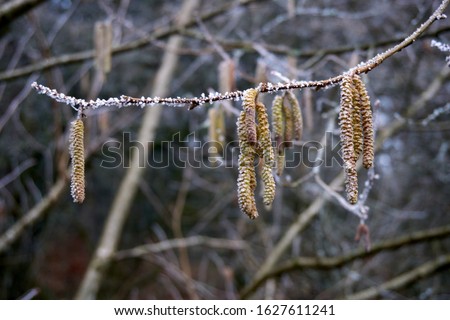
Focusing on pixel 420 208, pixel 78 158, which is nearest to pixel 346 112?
pixel 78 158

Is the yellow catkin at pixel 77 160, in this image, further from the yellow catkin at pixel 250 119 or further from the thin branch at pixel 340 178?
the thin branch at pixel 340 178

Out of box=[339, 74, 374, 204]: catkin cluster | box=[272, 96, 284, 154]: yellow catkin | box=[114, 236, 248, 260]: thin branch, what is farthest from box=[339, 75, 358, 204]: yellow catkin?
box=[114, 236, 248, 260]: thin branch

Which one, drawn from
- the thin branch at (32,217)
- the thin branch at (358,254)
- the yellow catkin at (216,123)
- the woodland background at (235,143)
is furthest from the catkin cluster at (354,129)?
the thin branch at (32,217)

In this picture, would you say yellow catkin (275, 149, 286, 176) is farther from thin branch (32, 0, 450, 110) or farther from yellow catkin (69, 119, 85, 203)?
yellow catkin (69, 119, 85, 203)
